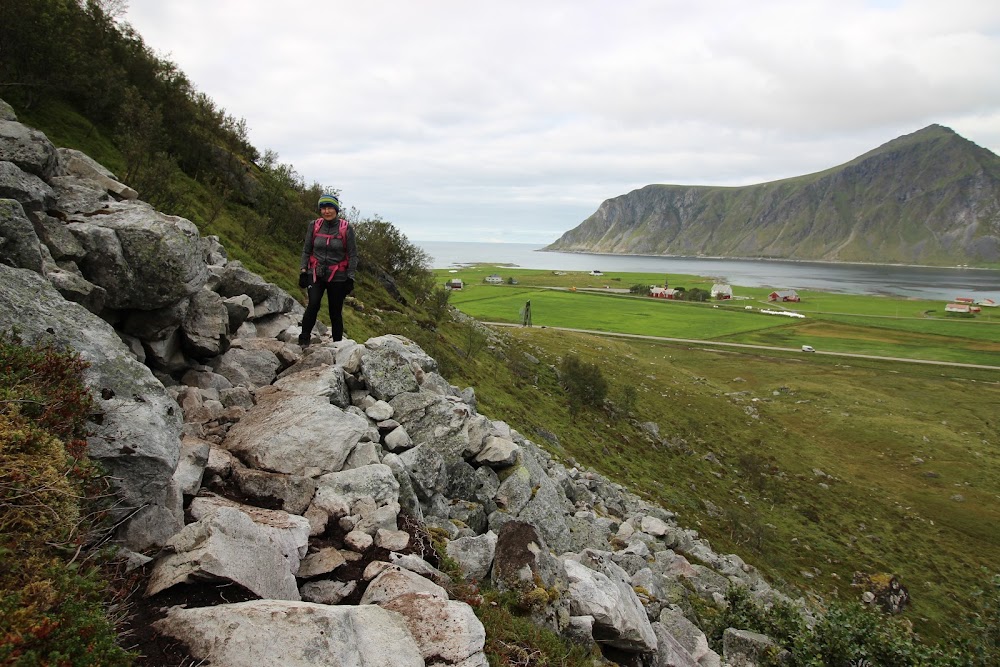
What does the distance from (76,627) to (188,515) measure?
11.2 ft

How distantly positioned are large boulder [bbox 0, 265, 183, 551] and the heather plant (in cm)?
34

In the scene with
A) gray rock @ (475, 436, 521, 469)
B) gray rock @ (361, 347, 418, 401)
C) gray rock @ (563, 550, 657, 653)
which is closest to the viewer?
gray rock @ (563, 550, 657, 653)

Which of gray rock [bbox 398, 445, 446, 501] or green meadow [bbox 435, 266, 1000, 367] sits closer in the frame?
gray rock [bbox 398, 445, 446, 501]

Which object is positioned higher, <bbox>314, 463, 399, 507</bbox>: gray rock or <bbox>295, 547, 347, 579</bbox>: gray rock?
<bbox>314, 463, 399, 507</bbox>: gray rock

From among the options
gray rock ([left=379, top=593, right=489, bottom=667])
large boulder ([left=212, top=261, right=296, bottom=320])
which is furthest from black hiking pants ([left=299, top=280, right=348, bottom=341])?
gray rock ([left=379, top=593, right=489, bottom=667])

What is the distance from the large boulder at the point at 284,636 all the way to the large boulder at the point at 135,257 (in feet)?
25.7

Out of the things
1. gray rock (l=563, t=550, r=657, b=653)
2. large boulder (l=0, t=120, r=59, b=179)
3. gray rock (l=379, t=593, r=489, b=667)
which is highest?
large boulder (l=0, t=120, r=59, b=179)

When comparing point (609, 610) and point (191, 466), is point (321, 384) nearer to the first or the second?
point (191, 466)

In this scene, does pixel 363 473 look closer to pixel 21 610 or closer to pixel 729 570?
pixel 21 610

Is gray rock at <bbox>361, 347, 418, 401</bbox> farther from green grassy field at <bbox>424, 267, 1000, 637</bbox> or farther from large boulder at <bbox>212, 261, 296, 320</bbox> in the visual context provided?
A: green grassy field at <bbox>424, 267, 1000, 637</bbox>

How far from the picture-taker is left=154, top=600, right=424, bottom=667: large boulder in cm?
535

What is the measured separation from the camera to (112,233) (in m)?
11.0

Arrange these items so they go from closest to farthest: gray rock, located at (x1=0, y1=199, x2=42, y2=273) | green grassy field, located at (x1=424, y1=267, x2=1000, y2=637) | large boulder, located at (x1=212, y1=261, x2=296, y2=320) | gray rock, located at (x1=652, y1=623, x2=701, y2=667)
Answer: gray rock, located at (x1=0, y1=199, x2=42, y2=273), gray rock, located at (x1=652, y1=623, x2=701, y2=667), large boulder, located at (x1=212, y1=261, x2=296, y2=320), green grassy field, located at (x1=424, y1=267, x2=1000, y2=637)

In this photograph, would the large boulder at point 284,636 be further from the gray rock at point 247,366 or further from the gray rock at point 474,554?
the gray rock at point 247,366
